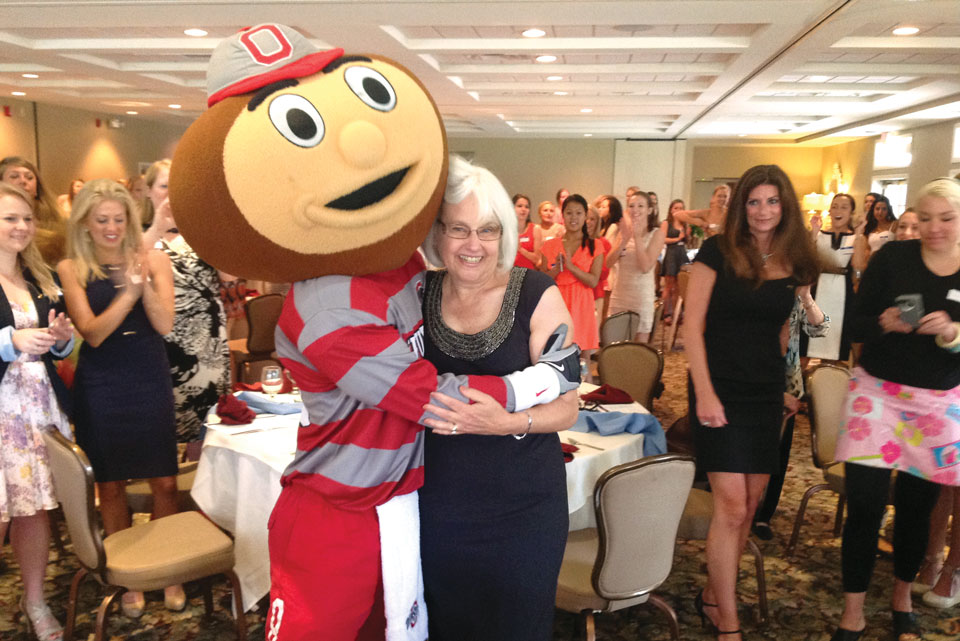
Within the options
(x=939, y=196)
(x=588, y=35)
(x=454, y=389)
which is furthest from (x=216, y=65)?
(x=588, y=35)

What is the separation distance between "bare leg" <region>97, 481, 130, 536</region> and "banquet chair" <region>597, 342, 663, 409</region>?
227cm

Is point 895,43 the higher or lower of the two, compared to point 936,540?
higher

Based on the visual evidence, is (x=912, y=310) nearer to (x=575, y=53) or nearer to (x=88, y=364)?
(x=88, y=364)

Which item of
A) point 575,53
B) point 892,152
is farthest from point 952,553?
point 892,152

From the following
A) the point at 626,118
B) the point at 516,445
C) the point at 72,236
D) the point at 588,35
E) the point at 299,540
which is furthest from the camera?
the point at 626,118

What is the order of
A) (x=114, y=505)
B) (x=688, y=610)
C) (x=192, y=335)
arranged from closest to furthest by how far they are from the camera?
(x=114, y=505), (x=688, y=610), (x=192, y=335)

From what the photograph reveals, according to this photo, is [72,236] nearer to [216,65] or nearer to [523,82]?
[216,65]

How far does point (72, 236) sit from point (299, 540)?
1.94 m

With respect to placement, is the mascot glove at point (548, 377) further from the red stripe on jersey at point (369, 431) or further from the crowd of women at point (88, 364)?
the crowd of women at point (88, 364)

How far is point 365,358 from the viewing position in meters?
1.26

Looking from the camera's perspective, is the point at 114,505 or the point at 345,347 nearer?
the point at 345,347

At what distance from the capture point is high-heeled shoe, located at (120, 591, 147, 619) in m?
2.86

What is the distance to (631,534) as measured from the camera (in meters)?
2.19

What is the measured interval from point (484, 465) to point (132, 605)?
2123 millimetres
